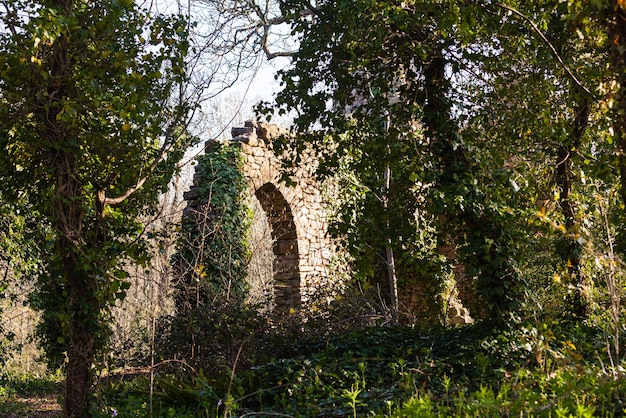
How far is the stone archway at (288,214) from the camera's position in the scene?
9500 mm

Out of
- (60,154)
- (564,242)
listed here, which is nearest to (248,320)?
(60,154)

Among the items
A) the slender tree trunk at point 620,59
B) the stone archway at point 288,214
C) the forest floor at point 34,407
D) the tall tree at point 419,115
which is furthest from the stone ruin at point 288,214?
the slender tree trunk at point 620,59

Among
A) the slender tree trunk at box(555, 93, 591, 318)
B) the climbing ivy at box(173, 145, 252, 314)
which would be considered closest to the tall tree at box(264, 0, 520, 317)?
the slender tree trunk at box(555, 93, 591, 318)

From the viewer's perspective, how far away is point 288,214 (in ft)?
33.1

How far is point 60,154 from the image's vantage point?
4.49 metres

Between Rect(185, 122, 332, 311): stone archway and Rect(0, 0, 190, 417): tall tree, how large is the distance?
14.8ft

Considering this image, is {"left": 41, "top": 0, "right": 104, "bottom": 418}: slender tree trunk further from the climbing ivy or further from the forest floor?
the climbing ivy

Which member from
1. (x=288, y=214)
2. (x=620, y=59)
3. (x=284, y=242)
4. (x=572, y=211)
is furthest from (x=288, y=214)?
(x=620, y=59)

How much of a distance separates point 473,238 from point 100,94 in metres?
3.13

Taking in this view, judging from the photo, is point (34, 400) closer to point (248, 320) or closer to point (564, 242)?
point (248, 320)

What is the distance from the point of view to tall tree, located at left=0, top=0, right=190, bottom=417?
4.18 m

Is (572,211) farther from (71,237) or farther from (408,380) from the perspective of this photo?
(71,237)

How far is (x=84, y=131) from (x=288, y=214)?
5.51 m

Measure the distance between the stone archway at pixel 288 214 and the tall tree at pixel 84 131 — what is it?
452 centimetres
